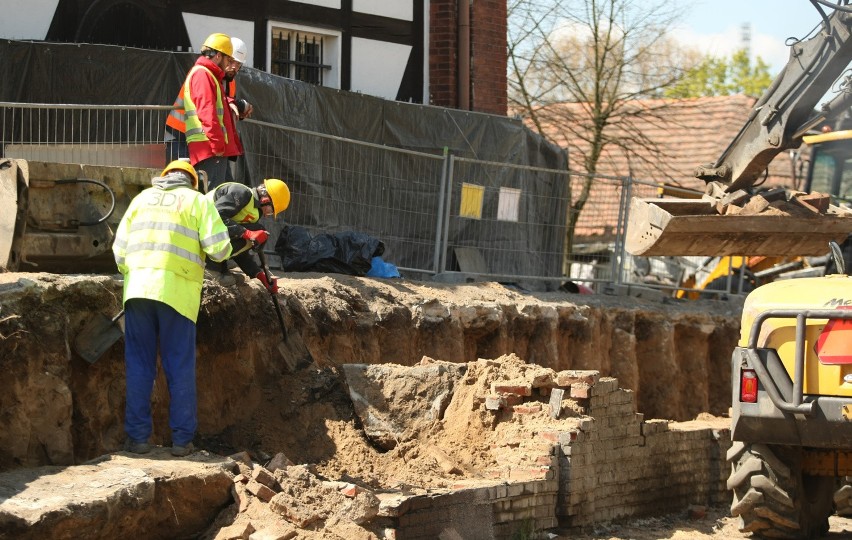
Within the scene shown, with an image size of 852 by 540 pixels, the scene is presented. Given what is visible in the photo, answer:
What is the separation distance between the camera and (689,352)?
17.7 meters

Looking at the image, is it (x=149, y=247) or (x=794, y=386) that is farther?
(x=794, y=386)

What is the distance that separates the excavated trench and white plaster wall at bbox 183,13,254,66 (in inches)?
186

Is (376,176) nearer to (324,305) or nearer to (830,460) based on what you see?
(324,305)

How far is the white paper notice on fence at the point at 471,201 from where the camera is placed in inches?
598

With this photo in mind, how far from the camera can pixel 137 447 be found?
8.49m

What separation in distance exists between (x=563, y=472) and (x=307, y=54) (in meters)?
9.33

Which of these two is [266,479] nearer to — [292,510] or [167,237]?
[292,510]

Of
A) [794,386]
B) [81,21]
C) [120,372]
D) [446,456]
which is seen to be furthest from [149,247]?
[81,21]

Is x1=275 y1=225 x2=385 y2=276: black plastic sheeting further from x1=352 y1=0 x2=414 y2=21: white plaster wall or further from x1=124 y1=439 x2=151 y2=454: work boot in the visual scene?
x1=352 y1=0 x2=414 y2=21: white plaster wall

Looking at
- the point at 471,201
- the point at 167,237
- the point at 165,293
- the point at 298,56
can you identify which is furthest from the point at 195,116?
the point at 298,56

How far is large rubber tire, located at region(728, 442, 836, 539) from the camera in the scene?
31.9 feet

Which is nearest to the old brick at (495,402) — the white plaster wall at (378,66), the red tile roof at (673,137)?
the white plaster wall at (378,66)

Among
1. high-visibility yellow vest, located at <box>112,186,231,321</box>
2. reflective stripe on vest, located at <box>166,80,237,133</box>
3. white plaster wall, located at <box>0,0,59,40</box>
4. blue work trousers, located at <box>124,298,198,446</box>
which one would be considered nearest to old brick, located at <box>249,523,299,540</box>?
blue work trousers, located at <box>124,298,198,446</box>

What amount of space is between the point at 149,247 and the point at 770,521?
5.17 m
